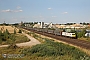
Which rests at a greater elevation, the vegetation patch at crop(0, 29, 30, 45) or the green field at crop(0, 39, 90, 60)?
the green field at crop(0, 39, 90, 60)

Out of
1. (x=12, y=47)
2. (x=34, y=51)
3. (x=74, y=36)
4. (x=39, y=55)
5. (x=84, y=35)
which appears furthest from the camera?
(x=84, y=35)

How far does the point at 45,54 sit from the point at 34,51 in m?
2.49

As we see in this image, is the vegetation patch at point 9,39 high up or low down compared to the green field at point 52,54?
down

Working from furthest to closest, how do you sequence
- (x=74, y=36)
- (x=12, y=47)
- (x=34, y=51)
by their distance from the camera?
(x=74, y=36), (x=12, y=47), (x=34, y=51)

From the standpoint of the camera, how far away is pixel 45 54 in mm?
19188

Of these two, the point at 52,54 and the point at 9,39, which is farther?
the point at 9,39

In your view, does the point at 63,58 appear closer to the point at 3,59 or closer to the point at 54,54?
the point at 54,54

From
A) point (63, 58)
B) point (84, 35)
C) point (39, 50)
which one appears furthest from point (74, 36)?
point (63, 58)

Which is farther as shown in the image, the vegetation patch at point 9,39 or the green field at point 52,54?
the vegetation patch at point 9,39

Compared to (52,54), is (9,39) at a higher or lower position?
lower

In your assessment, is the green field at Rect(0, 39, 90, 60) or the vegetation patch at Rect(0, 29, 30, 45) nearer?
the green field at Rect(0, 39, 90, 60)

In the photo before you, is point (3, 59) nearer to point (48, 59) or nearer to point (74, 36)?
point (48, 59)

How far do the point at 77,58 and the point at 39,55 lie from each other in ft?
14.9

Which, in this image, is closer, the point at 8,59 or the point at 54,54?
the point at 8,59
